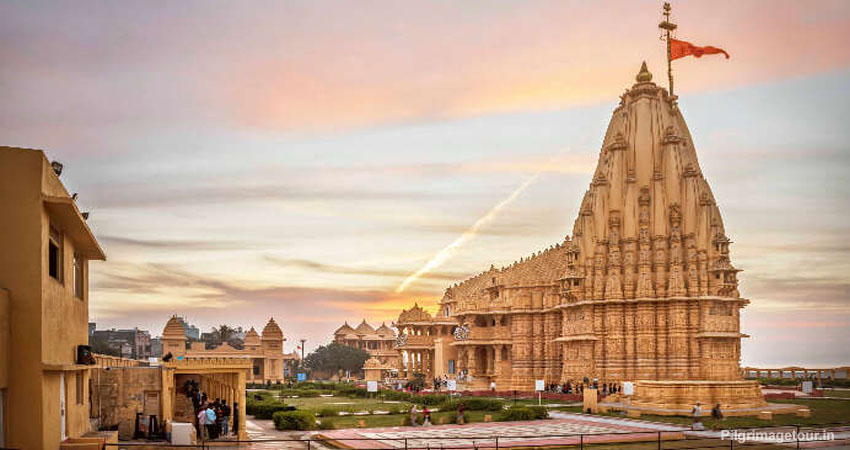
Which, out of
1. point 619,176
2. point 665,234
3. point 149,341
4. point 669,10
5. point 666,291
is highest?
point 669,10

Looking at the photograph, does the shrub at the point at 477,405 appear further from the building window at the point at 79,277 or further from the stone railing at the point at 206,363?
the building window at the point at 79,277

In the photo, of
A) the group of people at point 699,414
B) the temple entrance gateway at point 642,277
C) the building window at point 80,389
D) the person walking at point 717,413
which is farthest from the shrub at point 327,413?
the building window at point 80,389

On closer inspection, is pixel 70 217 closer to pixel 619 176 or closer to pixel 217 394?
pixel 217 394

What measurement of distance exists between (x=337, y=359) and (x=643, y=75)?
2753 inches

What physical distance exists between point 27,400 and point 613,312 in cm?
4651

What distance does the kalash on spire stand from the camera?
56.7 meters

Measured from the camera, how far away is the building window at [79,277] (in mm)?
25641

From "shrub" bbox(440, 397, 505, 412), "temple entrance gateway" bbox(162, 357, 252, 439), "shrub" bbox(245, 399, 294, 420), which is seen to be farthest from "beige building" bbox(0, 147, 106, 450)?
"shrub" bbox(440, 397, 505, 412)

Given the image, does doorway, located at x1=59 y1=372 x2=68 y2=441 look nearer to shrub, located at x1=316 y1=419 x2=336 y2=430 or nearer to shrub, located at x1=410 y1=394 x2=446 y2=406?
shrub, located at x1=316 y1=419 x2=336 y2=430

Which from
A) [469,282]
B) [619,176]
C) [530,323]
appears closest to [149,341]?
[469,282]

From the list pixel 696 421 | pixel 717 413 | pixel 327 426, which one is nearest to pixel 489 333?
pixel 717 413

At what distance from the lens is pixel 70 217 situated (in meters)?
20.9

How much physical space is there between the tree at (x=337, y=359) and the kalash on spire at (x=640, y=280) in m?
52.5

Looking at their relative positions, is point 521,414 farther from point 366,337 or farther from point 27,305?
point 366,337
